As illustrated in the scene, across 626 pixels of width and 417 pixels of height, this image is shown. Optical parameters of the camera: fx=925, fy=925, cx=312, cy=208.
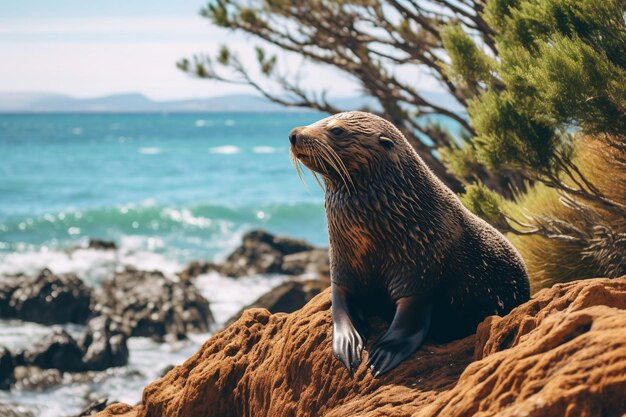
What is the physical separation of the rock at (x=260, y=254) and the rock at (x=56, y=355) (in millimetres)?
7849

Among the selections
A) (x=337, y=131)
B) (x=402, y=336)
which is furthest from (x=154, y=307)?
(x=402, y=336)

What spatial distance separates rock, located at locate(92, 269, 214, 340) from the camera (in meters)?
15.0

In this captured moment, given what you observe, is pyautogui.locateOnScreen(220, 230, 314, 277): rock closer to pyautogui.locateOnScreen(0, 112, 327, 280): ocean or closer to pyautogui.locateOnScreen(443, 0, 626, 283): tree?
pyautogui.locateOnScreen(0, 112, 327, 280): ocean

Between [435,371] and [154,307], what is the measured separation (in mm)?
11731

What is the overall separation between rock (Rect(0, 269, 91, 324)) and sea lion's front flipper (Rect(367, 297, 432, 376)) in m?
11.9

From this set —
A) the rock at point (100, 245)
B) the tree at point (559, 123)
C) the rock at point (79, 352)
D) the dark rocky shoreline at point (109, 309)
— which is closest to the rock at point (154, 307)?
the dark rocky shoreline at point (109, 309)

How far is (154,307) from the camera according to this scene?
1566 centimetres

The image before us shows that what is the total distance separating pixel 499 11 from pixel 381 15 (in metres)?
4.97

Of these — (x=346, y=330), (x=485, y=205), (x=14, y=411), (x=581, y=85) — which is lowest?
(x=14, y=411)

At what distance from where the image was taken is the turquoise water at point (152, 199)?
27.7m

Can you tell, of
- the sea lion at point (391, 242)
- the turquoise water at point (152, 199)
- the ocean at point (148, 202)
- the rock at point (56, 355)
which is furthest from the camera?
the turquoise water at point (152, 199)

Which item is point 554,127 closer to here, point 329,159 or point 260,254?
point 329,159

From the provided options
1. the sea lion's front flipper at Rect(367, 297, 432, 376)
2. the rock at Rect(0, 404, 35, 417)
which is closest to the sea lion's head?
the sea lion's front flipper at Rect(367, 297, 432, 376)

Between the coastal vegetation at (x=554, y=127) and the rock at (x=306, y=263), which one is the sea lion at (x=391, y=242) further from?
the rock at (x=306, y=263)
